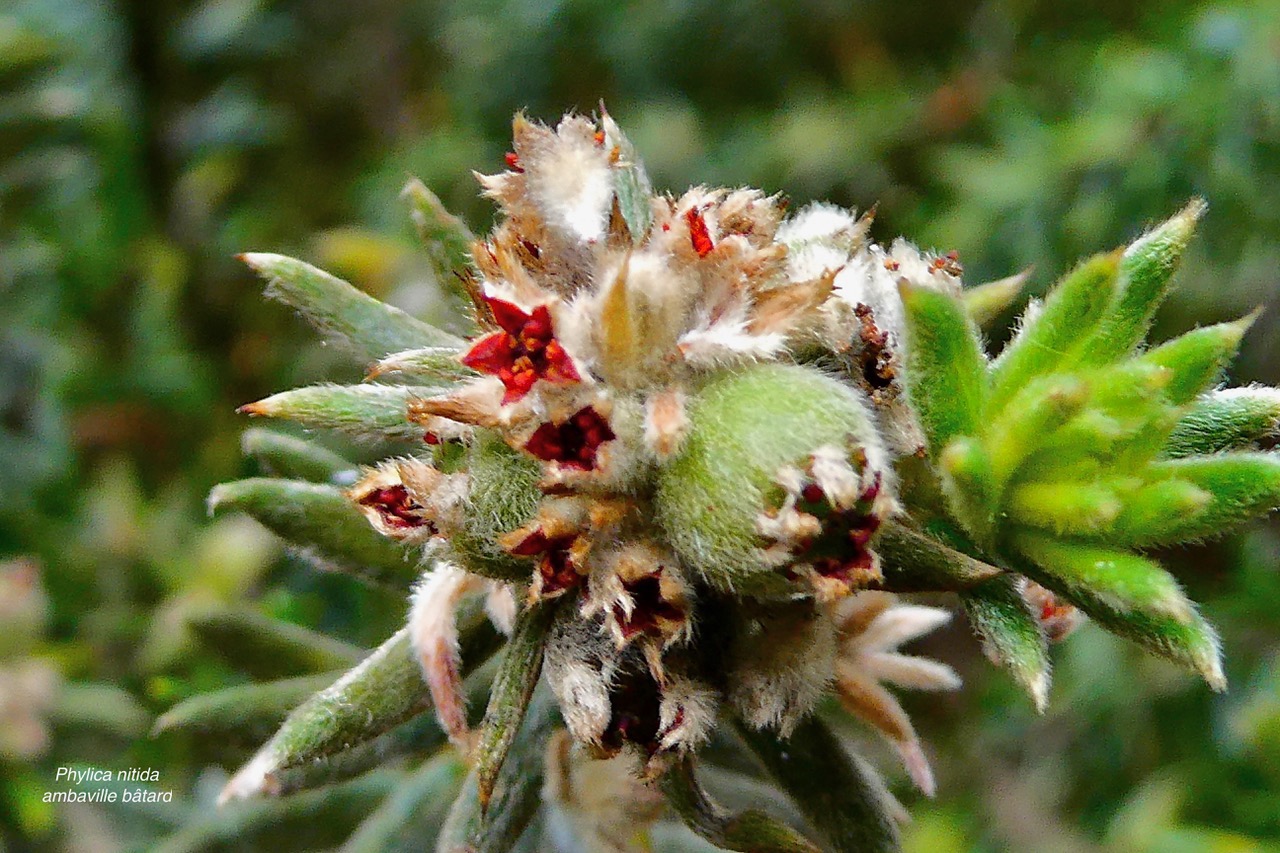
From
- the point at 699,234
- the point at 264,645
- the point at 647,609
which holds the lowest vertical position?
the point at 264,645

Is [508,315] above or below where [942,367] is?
above

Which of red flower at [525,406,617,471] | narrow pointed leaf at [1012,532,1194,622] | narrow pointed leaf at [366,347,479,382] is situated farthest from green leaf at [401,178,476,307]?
narrow pointed leaf at [1012,532,1194,622]

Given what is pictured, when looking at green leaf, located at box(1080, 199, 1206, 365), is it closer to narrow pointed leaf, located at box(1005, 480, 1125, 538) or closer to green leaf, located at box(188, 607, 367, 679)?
narrow pointed leaf, located at box(1005, 480, 1125, 538)

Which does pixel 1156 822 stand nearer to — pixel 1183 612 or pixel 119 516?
pixel 1183 612

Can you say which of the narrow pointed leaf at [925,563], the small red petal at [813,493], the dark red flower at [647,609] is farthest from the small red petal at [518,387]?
the narrow pointed leaf at [925,563]

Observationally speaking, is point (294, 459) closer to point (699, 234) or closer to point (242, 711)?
point (242, 711)

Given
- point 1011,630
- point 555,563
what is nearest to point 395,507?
point 555,563
